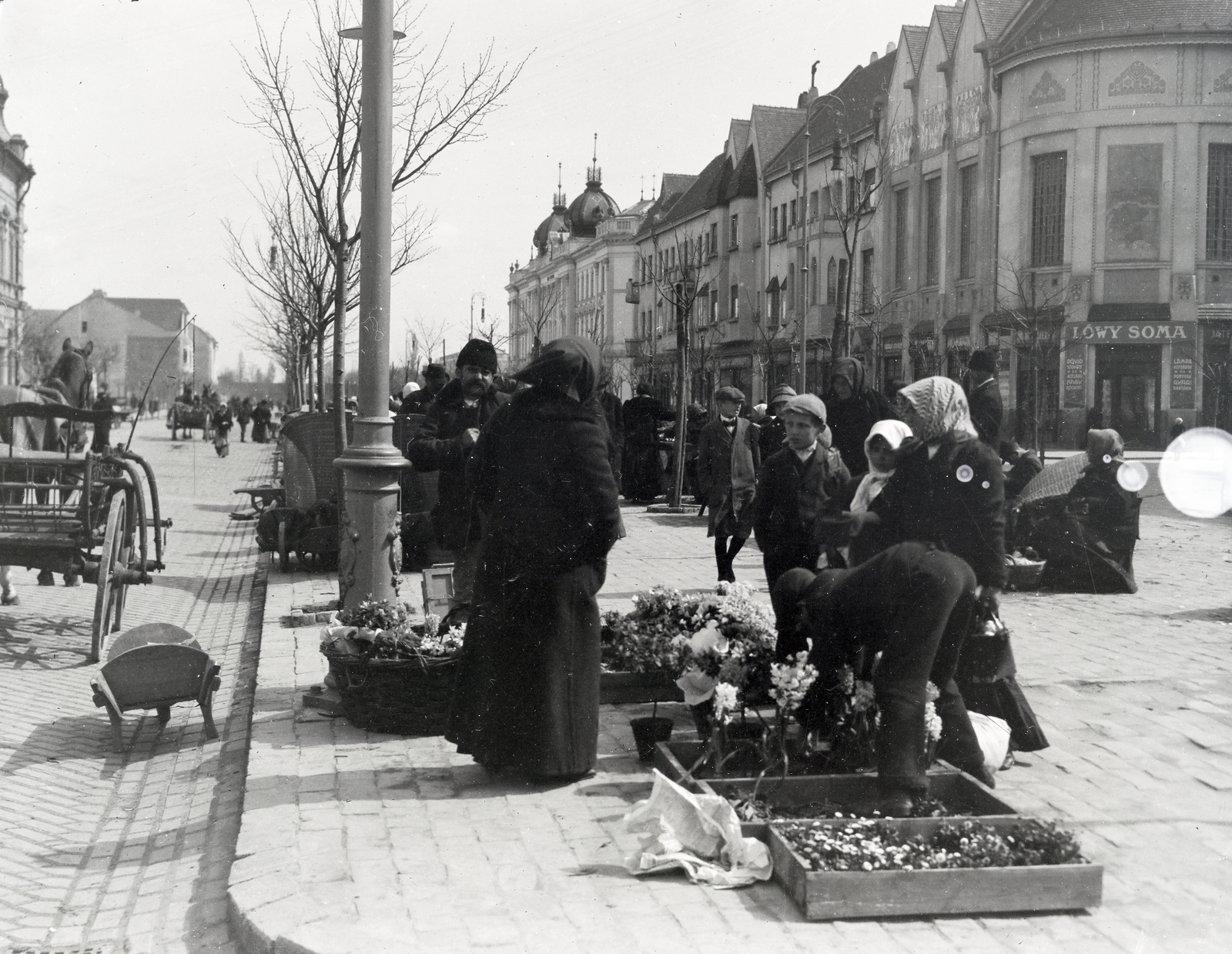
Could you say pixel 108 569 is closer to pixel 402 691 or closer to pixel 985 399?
pixel 402 691

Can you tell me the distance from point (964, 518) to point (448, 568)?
3.84m

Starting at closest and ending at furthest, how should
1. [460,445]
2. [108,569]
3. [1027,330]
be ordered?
[460,445] → [108,569] → [1027,330]

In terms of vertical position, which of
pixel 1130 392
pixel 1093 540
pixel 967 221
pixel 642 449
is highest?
pixel 967 221

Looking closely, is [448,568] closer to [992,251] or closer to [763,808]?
[763,808]

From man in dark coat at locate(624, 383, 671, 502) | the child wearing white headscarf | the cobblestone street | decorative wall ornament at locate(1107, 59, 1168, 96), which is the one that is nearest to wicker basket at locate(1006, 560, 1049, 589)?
the cobblestone street

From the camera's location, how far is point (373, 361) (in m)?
7.54

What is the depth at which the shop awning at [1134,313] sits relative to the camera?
36.9 meters

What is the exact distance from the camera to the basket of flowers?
6441 mm

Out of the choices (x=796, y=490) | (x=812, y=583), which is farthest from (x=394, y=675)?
(x=796, y=490)

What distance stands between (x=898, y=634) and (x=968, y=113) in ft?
130

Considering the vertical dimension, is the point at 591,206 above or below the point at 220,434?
above

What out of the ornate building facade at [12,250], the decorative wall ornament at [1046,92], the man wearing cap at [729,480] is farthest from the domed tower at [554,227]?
the man wearing cap at [729,480]

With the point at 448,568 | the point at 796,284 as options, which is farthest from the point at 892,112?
the point at 448,568

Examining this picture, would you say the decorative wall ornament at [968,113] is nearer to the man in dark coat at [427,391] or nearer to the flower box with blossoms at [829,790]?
the man in dark coat at [427,391]
